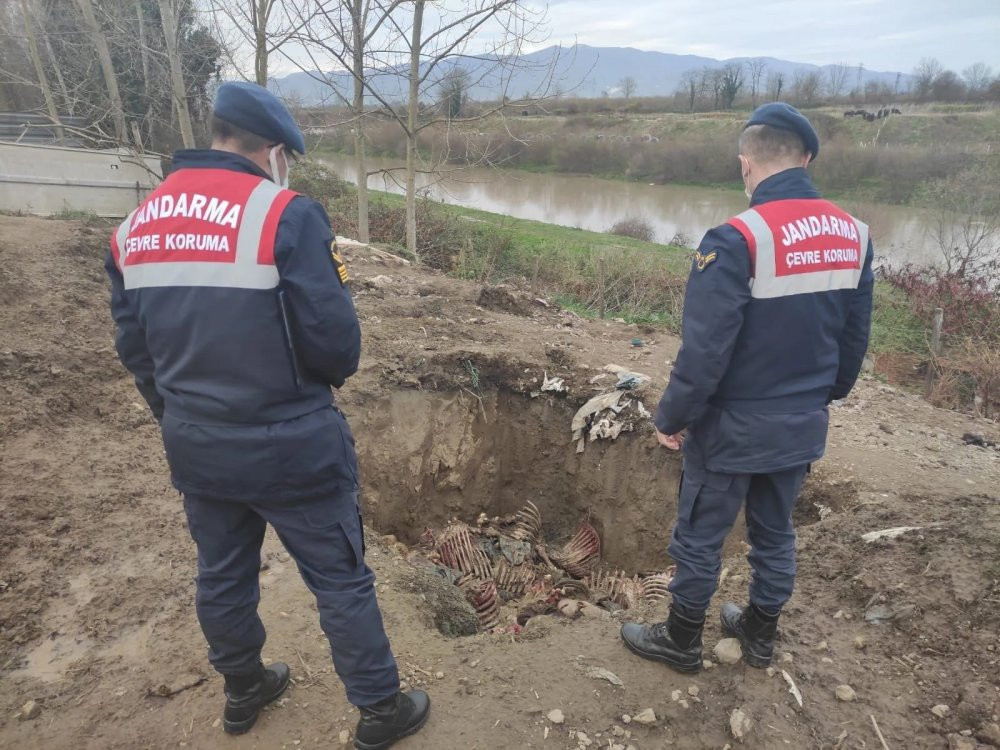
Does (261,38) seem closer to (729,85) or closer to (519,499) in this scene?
(519,499)

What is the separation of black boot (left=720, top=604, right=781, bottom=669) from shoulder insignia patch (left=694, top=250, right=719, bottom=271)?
154 centimetres

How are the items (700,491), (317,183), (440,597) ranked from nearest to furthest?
(700,491) → (440,597) → (317,183)

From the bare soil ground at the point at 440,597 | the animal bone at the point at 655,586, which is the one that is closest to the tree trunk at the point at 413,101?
the bare soil ground at the point at 440,597

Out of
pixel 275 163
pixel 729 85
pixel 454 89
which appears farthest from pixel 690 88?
pixel 275 163

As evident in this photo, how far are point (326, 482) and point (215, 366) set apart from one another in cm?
50

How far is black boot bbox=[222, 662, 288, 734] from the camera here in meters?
2.38

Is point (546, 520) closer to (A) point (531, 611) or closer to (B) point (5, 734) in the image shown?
(A) point (531, 611)

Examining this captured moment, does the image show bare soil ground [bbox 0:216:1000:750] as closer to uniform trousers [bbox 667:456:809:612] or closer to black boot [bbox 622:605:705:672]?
black boot [bbox 622:605:705:672]

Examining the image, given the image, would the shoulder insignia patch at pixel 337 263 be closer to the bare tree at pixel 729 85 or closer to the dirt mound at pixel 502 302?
the dirt mound at pixel 502 302

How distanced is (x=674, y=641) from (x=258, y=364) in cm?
213

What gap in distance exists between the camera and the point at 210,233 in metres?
1.81

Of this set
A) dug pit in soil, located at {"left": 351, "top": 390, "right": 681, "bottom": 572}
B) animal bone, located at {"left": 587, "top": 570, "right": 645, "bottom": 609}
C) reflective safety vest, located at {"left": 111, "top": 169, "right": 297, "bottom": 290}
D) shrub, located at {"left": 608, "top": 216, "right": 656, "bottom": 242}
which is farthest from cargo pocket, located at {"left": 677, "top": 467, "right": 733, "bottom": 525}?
shrub, located at {"left": 608, "top": 216, "right": 656, "bottom": 242}

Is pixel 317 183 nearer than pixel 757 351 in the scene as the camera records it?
No

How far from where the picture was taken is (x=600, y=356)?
6207 mm
